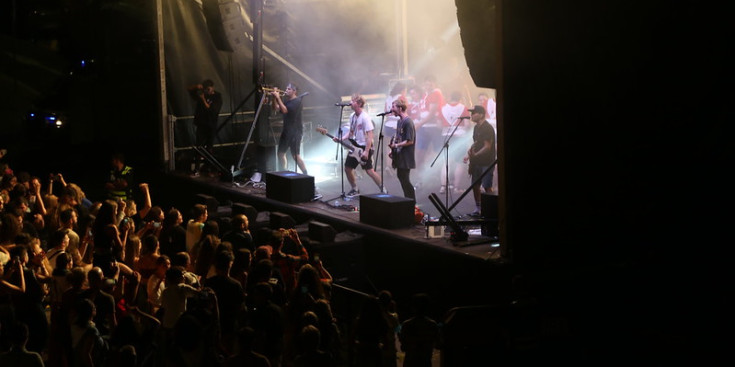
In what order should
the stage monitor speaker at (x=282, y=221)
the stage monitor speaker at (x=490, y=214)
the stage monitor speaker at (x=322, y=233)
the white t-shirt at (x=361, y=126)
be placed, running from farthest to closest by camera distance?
1. the white t-shirt at (x=361, y=126)
2. the stage monitor speaker at (x=282, y=221)
3. the stage monitor speaker at (x=322, y=233)
4. the stage monitor speaker at (x=490, y=214)

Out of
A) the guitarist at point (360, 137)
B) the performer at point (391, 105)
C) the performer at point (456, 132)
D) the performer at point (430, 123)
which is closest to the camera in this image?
the guitarist at point (360, 137)

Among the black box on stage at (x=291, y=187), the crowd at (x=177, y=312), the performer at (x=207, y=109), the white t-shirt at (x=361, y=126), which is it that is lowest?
the crowd at (x=177, y=312)

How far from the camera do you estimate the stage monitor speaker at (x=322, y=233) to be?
977cm

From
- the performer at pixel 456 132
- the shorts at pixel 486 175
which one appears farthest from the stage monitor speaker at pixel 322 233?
the performer at pixel 456 132

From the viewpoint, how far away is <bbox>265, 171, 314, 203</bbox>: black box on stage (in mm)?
12156

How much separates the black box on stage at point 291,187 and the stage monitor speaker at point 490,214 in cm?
358

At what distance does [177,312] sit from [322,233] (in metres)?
3.46

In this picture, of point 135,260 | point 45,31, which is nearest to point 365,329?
point 135,260

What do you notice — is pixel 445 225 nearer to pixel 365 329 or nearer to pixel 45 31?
pixel 365 329

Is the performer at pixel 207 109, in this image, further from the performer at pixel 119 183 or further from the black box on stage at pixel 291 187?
the black box on stage at pixel 291 187

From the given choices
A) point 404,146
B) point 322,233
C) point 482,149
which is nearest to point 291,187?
point 404,146

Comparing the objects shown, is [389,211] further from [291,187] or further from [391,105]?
[391,105]

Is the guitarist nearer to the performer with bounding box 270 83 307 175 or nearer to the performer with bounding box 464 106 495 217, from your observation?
the performer with bounding box 270 83 307 175

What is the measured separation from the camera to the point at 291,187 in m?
12.1
